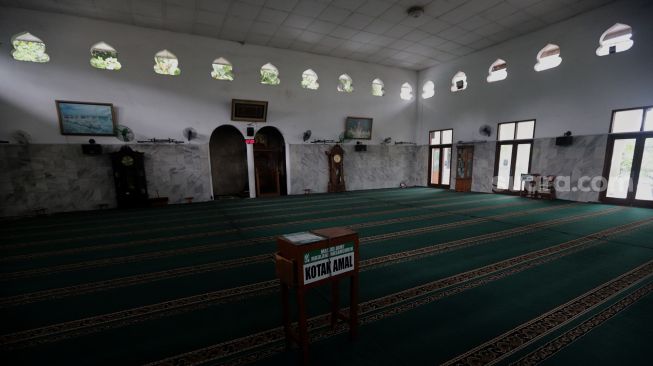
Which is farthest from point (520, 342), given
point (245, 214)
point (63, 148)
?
point (63, 148)

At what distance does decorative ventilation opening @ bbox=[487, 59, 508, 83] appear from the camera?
796 centimetres

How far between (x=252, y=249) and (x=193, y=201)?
493 cm

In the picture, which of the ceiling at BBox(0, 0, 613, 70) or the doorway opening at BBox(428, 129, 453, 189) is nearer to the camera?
the ceiling at BBox(0, 0, 613, 70)

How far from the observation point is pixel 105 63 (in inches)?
256

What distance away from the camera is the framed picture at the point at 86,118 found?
19.9ft

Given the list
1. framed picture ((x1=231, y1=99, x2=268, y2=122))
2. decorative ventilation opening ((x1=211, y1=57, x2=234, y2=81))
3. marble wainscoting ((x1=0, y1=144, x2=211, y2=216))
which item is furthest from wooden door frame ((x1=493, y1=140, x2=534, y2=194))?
marble wainscoting ((x1=0, y1=144, x2=211, y2=216))

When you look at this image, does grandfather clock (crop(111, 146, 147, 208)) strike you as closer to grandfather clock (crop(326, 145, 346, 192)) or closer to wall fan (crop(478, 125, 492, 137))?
grandfather clock (crop(326, 145, 346, 192))

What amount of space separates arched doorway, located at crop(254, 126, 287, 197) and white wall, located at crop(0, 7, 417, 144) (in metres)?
0.71

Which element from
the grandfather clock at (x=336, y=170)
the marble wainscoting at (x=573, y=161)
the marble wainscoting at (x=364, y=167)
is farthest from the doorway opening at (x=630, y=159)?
the grandfather clock at (x=336, y=170)

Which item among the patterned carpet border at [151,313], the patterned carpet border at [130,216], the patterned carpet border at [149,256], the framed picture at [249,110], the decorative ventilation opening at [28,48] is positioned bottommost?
the patterned carpet border at [130,216]

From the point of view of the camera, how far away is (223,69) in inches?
302

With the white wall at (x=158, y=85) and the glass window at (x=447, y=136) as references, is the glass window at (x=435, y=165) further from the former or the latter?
the white wall at (x=158, y=85)

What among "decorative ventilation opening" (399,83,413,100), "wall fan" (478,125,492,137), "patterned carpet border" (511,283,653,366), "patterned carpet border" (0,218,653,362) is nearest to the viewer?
"patterned carpet border" (511,283,653,366)

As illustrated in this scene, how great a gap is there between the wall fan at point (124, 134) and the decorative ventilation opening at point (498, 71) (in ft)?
33.8
